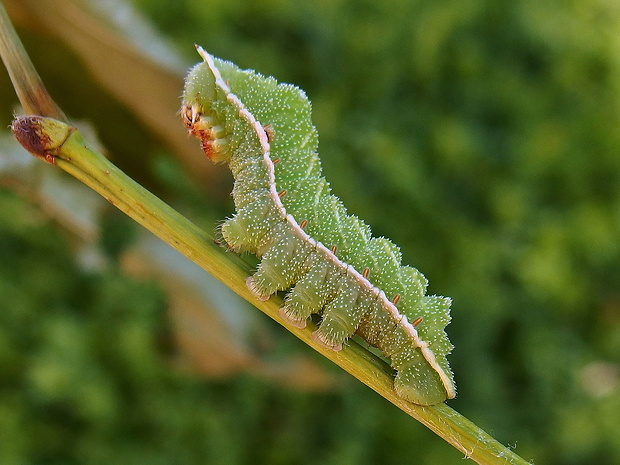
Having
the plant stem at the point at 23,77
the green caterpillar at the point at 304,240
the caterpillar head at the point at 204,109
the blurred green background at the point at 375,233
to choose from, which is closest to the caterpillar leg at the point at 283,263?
the green caterpillar at the point at 304,240

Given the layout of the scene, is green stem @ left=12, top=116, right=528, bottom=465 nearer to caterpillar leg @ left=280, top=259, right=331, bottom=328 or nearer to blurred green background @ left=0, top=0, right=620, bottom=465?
caterpillar leg @ left=280, top=259, right=331, bottom=328

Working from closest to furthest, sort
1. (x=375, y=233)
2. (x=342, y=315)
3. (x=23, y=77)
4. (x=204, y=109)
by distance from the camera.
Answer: (x=23, y=77)
(x=342, y=315)
(x=204, y=109)
(x=375, y=233)

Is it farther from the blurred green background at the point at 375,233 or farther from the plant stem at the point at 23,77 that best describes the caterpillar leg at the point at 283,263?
the blurred green background at the point at 375,233

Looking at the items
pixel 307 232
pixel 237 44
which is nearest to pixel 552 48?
pixel 237 44

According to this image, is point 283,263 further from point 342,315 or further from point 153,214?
point 153,214

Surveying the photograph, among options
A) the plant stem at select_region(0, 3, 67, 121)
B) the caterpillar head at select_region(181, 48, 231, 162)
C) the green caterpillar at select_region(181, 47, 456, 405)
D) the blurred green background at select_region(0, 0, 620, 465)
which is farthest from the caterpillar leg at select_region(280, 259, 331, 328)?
the blurred green background at select_region(0, 0, 620, 465)

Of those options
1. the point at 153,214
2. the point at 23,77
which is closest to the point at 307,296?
the point at 153,214
